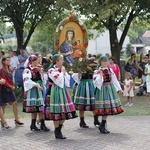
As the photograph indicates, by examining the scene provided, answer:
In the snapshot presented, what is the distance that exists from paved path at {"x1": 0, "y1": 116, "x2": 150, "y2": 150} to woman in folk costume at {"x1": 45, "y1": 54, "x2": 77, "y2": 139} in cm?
43

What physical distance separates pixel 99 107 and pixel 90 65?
3.69ft

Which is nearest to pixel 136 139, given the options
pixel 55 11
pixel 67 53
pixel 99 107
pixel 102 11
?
pixel 99 107

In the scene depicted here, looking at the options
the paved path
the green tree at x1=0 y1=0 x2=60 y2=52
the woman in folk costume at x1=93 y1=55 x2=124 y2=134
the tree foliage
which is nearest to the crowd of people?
the woman in folk costume at x1=93 y1=55 x2=124 y2=134

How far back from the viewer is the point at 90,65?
896cm

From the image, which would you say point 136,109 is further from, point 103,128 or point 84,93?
point 103,128

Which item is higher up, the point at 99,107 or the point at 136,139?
the point at 99,107

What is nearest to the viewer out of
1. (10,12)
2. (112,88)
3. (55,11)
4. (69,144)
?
(69,144)

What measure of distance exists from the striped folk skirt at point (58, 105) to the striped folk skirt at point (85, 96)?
103 cm

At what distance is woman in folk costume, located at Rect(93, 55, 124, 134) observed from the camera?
8273mm

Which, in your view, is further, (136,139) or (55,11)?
(55,11)

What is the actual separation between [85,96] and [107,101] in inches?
30.7

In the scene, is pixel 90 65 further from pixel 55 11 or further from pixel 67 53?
pixel 55 11

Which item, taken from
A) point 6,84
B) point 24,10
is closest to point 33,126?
point 6,84

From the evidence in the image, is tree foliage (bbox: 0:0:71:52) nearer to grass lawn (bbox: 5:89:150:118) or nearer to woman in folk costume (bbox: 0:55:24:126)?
grass lawn (bbox: 5:89:150:118)
